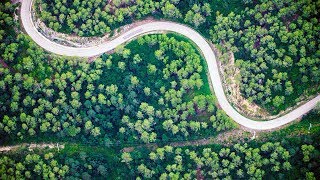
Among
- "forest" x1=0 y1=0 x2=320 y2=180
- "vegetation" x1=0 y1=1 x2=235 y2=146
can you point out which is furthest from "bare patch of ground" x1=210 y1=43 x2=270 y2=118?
"vegetation" x1=0 y1=1 x2=235 y2=146

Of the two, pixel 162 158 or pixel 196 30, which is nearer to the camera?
pixel 162 158

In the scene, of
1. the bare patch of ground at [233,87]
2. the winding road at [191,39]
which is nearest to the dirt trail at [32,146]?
the winding road at [191,39]

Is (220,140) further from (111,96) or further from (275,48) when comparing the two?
(111,96)

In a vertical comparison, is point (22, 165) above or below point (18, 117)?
below

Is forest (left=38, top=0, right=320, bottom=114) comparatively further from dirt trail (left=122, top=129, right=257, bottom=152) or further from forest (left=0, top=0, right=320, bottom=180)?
dirt trail (left=122, top=129, right=257, bottom=152)

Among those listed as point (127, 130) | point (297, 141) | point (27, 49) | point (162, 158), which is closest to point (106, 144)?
point (127, 130)

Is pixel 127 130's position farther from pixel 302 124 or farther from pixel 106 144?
pixel 302 124
